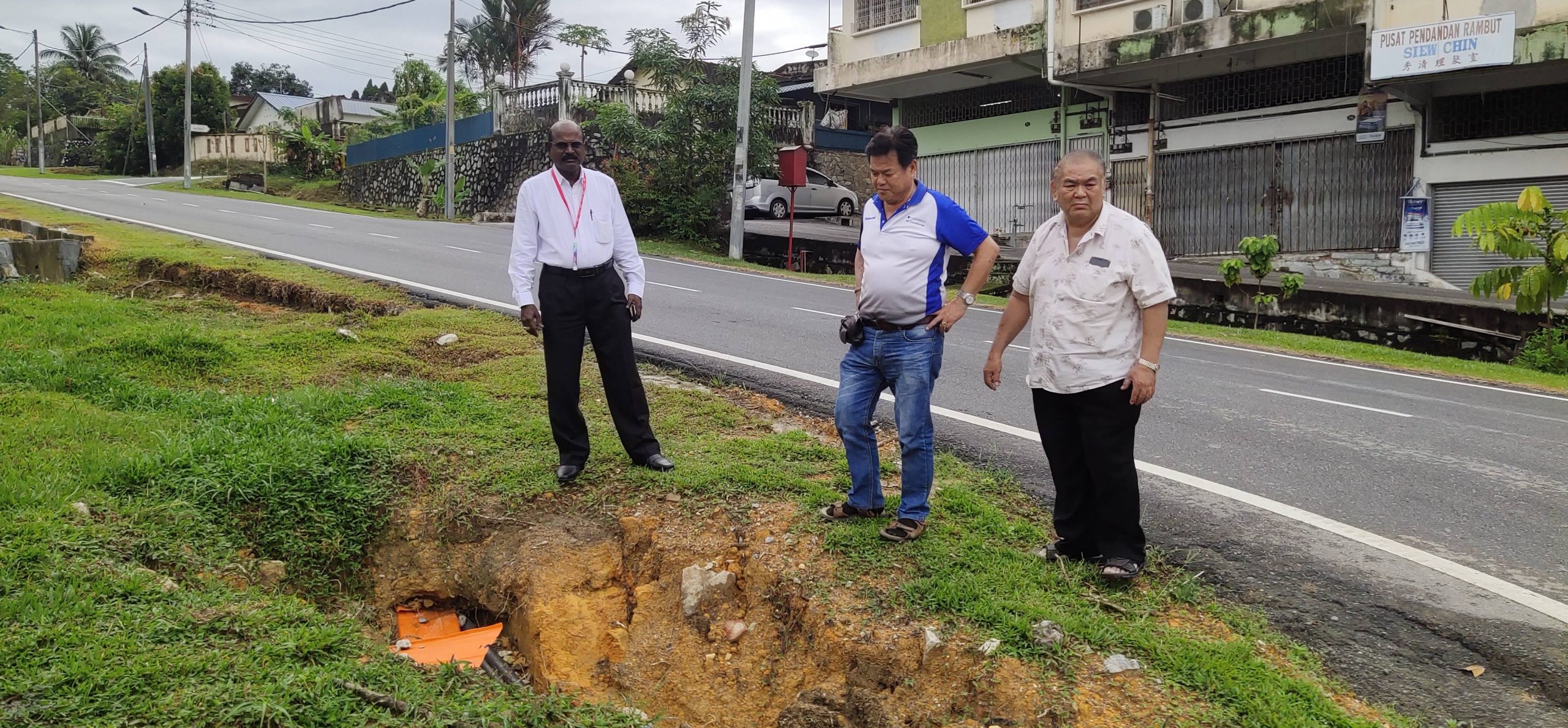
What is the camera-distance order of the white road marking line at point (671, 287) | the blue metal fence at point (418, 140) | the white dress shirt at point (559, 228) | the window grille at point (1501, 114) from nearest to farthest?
the white dress shirt at point (559, 228) → the white road marking line at point (671, 287) → the window grille at point (1501, 114) → the blue metal fence at point (418, 140)

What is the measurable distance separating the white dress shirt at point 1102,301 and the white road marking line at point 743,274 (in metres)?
11.2

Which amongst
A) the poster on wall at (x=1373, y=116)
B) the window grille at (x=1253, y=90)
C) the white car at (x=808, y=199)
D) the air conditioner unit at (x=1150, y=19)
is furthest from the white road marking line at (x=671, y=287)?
the white car at (x=808, y=199)

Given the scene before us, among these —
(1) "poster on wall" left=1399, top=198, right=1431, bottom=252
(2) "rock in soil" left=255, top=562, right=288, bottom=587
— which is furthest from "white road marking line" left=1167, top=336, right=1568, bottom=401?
(2) "rock in soil" left=255, top=562, right=288, bottom=587

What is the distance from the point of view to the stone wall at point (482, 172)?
92.3 ft

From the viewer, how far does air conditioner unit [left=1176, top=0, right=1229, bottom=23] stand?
16.8 metres

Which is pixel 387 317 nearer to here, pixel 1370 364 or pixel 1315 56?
pixel 1370 364

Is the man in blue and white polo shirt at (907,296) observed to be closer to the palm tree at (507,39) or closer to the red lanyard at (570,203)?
the red lanyard at (570,203)

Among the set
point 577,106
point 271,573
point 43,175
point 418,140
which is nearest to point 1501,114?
point 271,573

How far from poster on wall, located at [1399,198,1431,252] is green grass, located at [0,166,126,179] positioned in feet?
146

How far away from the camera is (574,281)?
16.2ft

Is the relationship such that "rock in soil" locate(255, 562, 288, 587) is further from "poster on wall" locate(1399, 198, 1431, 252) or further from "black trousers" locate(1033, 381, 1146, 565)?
"poster on wall" locate(1399, 198, 1431, 252)

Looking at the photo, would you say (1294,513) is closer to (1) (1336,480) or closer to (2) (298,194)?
(1) (1336,480)

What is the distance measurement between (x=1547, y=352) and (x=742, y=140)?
13488 millimetres

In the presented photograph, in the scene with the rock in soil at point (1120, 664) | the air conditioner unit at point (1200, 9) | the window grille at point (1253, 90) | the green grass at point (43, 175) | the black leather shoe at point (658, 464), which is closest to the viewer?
the rock in soil at point (1120, 664)
